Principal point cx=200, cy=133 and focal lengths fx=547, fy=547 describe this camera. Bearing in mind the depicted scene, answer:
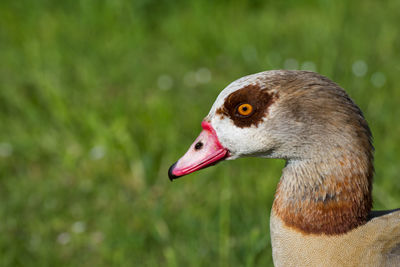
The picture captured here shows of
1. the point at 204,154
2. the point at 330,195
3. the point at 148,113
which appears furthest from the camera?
the point at 148,113

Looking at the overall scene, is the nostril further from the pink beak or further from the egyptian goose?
the egyptian goose

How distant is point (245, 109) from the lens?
1.76 meters

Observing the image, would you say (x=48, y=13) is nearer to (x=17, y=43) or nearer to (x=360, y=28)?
(x=17, y=43)

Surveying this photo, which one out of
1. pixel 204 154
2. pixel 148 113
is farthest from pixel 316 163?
pixel 148 113

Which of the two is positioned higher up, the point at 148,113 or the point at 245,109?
the point at 245,109

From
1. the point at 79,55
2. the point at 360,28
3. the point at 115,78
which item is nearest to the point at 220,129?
the point at 115,78

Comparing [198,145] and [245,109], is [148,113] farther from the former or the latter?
[245,109]

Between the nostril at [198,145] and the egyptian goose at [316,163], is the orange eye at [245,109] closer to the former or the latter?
the egyptian goose at [316,163]

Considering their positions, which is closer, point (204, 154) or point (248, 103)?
point (248, 103)

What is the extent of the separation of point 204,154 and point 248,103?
0.26m

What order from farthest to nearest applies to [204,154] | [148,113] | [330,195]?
[148,113] → [204,154] → [330,195]

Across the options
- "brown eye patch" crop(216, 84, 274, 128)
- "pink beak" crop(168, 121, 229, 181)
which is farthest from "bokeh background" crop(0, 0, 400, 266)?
"brown eye patch" crop(216, 84, 274, 128)

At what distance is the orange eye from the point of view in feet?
5.74

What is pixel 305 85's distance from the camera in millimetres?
1705
